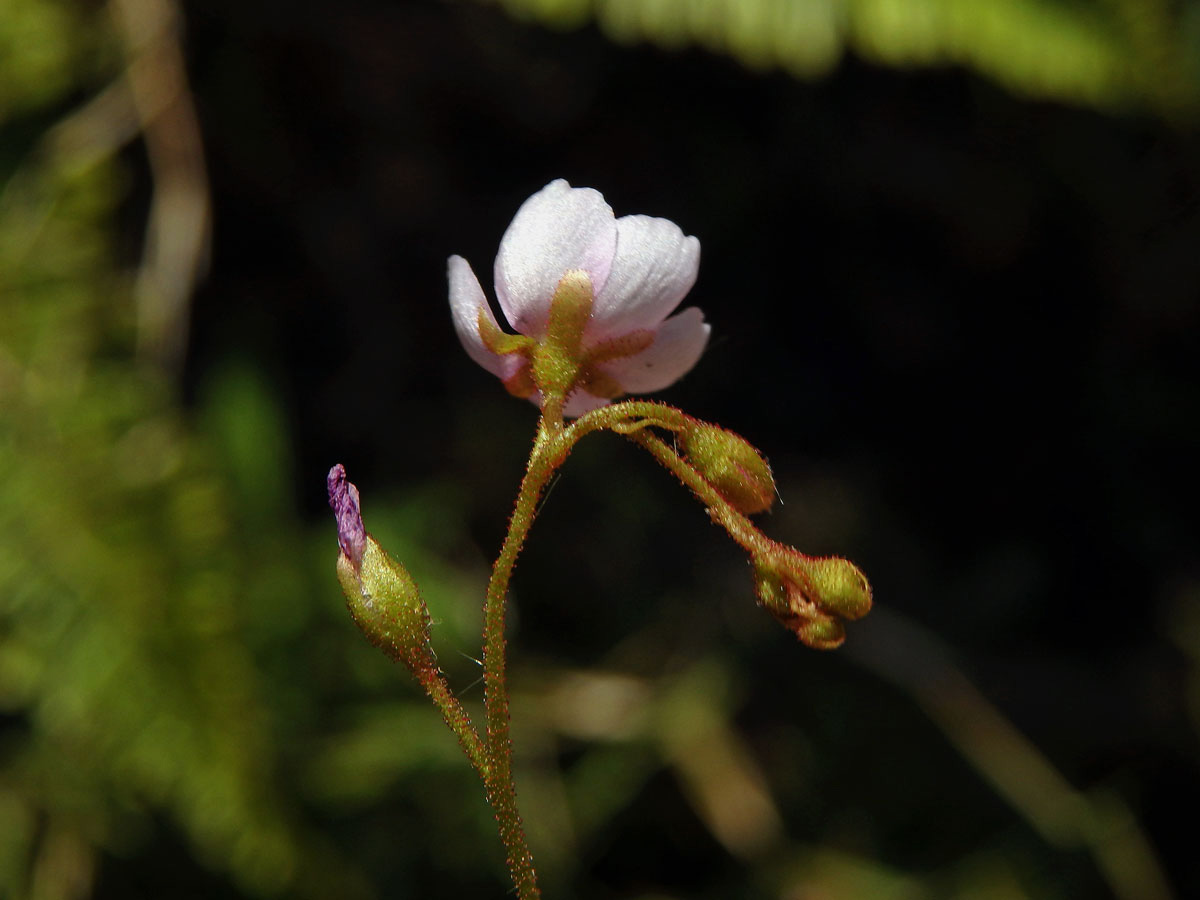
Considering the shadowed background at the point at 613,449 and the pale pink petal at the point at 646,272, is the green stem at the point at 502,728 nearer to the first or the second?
the pale pink petal at the point at 646,272

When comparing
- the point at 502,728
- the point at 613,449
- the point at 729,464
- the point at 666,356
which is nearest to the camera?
the point at 502,728

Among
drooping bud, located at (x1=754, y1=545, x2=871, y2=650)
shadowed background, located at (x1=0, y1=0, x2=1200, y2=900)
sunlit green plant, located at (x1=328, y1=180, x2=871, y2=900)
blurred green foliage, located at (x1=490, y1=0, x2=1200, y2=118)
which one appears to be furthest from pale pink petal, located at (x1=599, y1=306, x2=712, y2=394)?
blurred green foliage, located at (x1=490, y1=0, x2=1200, y2=118)

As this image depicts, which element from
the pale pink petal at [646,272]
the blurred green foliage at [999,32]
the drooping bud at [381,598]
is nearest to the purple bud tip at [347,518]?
the drooping bud at [381,598]

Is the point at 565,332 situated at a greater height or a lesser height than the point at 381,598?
greater

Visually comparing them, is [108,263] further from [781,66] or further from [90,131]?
[781,66]

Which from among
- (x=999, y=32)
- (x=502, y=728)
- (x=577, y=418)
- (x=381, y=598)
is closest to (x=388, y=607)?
(x=381, y=598)

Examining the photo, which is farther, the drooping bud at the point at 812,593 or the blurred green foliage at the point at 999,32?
the blurred green foliage at the point at 999,32

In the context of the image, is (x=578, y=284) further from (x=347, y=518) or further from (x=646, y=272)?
(x=347, y=518)
